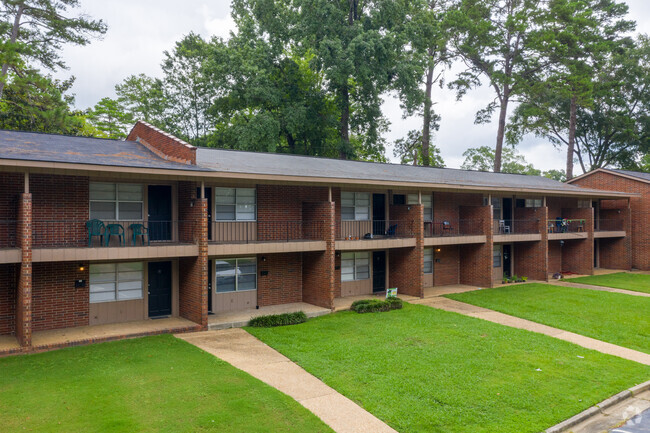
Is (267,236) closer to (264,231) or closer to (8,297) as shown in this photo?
(264,231)

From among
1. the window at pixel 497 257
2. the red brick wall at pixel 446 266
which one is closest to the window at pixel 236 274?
the red brick wall at pixel 446 266

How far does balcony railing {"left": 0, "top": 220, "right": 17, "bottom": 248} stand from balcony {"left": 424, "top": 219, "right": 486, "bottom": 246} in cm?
1445

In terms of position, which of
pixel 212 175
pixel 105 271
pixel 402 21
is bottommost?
pixel 105 271

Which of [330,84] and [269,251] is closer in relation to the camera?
[269,251]

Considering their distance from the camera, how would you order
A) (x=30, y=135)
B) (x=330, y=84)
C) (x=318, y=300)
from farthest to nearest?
(x=330, y=84), (x=318, y=300), (x=30, y=135)

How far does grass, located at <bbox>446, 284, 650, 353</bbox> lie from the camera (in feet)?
44.2

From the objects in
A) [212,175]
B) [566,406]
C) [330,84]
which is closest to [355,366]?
Result: [566,406]

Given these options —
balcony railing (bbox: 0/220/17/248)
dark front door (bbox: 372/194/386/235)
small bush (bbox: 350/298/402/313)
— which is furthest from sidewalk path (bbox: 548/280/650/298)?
balcony railing (bbox: 0/220/17/248)

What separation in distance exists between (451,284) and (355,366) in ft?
41.0

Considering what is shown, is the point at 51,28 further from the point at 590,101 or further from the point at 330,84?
the point at 590,101

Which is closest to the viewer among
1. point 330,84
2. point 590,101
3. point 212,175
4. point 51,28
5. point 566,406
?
point 566,406

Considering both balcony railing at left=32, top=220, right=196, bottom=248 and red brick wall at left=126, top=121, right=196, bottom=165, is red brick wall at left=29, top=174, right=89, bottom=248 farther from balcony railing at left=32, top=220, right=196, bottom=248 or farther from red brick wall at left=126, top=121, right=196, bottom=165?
red brick wall at left=126, top=121, right=196, bottom=165

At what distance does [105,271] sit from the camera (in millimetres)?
13391

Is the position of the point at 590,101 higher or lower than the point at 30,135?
higher
